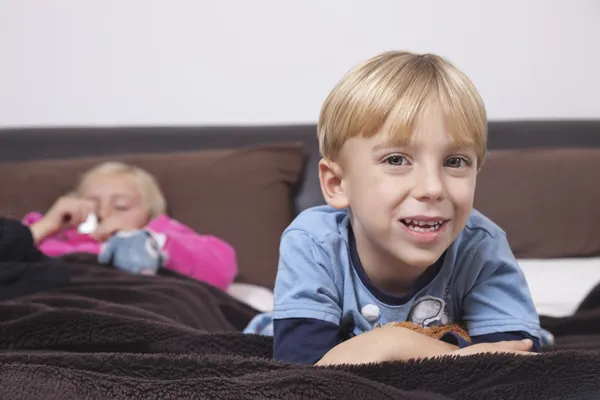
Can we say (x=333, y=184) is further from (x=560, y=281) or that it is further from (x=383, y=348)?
(x=560, y=281)

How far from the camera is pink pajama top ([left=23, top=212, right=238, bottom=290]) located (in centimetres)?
202

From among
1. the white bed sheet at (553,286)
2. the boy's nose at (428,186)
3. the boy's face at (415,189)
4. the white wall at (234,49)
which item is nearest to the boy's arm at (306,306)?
the boy's face at (415,189)

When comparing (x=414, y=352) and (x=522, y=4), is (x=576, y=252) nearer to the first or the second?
(x=522, y=4)

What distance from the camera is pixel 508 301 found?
1.14m

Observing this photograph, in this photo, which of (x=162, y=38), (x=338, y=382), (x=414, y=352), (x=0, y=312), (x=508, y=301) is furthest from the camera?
(x=162, y=38)

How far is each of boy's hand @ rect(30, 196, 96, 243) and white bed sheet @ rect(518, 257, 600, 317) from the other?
3.92 feet

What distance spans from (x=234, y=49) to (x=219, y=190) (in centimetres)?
63

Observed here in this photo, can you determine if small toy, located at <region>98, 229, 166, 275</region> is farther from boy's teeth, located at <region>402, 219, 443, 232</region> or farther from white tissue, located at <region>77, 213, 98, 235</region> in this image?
boy's teeth, located at <region>402, 219, 443, 232</region>

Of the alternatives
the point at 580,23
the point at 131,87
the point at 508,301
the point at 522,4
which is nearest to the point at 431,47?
the point at 522,4

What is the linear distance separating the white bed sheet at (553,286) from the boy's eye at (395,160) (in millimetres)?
965

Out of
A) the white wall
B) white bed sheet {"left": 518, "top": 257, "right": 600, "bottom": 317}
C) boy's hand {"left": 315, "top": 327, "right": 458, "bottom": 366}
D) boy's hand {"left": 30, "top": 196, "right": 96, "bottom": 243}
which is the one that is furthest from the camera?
the white wall

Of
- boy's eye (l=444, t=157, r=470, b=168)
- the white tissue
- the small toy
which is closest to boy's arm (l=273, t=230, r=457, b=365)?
boy's eye (l=444, t=157, r=470, b=168)

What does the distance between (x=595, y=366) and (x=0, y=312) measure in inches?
35.6

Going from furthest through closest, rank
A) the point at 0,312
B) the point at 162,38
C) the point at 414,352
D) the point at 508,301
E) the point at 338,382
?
1. the point at 162,38
2. the point at 0,312
3. the point at 508,301
4. the point at 414,352
5. the point at 338,382
